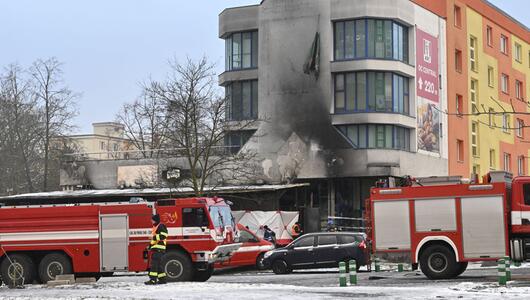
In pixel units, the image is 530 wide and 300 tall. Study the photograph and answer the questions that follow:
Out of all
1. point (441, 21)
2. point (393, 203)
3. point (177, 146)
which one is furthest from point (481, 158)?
point (393, 203)

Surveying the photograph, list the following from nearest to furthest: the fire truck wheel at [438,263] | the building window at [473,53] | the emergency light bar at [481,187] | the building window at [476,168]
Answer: the emergency light bar at [481,187] → the fire truck wheel at [438,263] → the building window at [476,168] → the building window at [473,53]

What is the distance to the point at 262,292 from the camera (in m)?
20.3

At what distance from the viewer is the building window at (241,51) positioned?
189ft

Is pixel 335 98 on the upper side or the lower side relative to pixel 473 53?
lower

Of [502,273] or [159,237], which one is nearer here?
[502,273]

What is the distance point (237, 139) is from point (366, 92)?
900 centimetres

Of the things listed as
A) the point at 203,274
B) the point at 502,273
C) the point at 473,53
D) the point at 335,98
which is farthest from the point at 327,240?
the point at 473,53

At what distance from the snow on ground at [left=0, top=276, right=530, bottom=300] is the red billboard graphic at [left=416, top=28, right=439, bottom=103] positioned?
36.0 metres

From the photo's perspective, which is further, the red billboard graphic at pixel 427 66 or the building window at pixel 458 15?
the building window at pixel 458 15

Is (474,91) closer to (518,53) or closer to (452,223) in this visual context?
(518,53)

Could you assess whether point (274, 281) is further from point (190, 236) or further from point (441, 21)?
point (441, 21)

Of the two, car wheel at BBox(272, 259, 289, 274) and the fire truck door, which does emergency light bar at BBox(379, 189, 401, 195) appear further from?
the fire truck door

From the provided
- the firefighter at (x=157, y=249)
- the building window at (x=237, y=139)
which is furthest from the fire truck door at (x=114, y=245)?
the building window at (x=237, y=139)

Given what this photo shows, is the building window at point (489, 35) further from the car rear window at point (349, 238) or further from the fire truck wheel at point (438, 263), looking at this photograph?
the fire truck wheel at point (438, 263)
